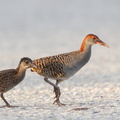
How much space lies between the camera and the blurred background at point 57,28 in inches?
711

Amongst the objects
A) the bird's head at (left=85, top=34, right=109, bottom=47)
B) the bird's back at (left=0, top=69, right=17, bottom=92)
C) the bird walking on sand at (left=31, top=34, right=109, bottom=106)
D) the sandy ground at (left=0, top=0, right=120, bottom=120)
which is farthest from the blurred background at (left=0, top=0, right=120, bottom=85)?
the bird's back at (left=0, top=69, right=17, bottom=92)

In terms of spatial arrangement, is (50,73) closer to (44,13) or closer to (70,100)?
(70,100)

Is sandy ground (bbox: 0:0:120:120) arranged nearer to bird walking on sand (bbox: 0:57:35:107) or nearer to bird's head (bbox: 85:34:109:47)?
bird walking on sand (bbox: 0:57:35:107)

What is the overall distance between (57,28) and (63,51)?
9.63 metres

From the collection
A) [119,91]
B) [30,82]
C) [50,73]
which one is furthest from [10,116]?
[30,82]

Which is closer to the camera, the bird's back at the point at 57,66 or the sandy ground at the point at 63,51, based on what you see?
the sandy ground at the point at 63,51

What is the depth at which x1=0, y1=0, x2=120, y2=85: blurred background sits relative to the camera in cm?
1805

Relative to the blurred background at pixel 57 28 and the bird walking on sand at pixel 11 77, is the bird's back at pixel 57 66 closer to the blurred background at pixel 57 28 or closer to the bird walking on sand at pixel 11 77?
the bird walking on sand at pixel 11 77

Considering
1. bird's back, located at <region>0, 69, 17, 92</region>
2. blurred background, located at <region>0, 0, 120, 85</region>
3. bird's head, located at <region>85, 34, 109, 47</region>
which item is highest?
blurred background, located at <region>0, 0, 120, 85</region>

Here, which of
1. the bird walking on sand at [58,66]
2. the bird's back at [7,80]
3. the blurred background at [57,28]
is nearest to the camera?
the bird's back at [7,80]

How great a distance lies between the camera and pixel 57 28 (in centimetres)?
2916

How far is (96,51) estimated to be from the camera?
19703 millimetres

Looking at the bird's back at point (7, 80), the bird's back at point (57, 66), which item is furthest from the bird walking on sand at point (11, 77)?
the bird's back at point (57, 66)

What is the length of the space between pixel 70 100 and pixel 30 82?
9.51 feet
